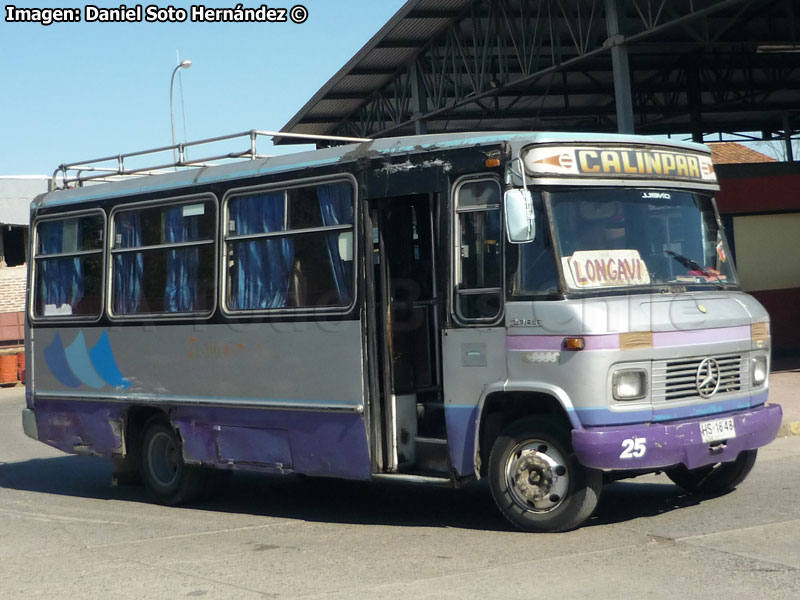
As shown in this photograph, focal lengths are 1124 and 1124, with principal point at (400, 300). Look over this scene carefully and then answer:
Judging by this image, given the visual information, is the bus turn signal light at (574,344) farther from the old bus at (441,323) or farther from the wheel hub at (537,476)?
the wheel hub at (537,476)

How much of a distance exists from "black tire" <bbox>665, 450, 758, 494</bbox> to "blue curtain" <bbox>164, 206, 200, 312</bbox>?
4469 millimetres

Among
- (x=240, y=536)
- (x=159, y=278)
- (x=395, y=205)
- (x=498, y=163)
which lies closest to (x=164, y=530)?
(x=240, y=536)

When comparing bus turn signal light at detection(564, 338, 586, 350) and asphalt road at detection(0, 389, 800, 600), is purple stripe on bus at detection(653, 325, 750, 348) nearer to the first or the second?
bus turn signal light at detection(564, 338, 586, 350)

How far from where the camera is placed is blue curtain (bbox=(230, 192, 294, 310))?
9.45 metres

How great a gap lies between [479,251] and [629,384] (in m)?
1.42

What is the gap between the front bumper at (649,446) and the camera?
740 cm

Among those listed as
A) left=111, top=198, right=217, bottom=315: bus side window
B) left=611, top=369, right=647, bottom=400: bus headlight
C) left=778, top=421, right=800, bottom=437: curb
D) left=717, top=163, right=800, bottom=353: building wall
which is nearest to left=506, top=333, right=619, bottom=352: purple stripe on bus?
left=611, top=369, right=647, bottom=400: bus headlight

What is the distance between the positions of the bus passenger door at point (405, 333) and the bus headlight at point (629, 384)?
1.55 m

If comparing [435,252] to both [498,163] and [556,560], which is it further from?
[556,560]

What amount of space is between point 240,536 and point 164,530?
863mm

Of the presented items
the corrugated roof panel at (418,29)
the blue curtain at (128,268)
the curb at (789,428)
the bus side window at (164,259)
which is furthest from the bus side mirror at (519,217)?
the corrugated roof panel at (418,29)

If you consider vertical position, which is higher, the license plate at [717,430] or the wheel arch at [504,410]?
the wheel arch at [504,410]

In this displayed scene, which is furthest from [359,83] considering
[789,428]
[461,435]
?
[461,435]

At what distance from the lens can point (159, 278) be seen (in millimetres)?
10594
